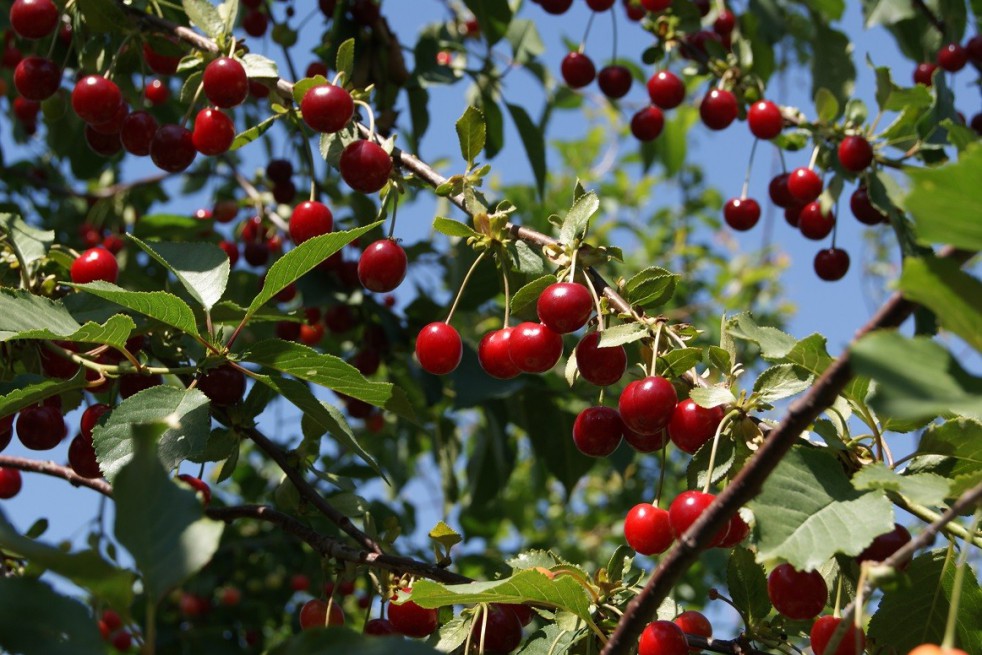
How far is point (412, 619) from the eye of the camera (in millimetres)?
1405

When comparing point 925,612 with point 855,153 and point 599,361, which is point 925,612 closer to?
point 599,361

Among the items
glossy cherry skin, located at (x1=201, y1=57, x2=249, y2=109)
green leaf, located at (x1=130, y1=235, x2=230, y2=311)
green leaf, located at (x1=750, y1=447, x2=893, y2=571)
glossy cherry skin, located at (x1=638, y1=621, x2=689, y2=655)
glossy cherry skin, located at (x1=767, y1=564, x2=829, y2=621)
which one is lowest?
glossy cherry skin, located at (x1=638, y1=621, x2=689, y2=655)

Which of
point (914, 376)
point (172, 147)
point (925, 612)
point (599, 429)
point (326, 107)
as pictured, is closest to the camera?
point (914, 376)

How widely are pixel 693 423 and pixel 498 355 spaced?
35 cm

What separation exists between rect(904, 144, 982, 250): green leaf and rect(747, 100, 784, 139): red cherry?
1535 millimetres

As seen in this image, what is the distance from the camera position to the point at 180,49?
1.93 meters

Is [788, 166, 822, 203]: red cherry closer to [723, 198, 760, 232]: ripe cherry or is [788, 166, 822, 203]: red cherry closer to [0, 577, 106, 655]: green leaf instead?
[723, 198, 760, 232]: ripe cherry

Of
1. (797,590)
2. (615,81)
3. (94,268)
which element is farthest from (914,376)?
(615,81)

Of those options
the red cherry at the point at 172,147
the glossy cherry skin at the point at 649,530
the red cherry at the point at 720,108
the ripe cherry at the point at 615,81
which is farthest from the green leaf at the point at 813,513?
the ripe cherry at the point at 615,81

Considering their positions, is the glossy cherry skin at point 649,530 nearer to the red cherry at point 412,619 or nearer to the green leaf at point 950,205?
the red cherry at point 412,619

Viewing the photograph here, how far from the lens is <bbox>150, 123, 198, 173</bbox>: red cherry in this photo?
181 cm

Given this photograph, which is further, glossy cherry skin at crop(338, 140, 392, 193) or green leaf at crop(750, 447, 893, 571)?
glossy cherry skin at crop(338, 140, 392, 193)

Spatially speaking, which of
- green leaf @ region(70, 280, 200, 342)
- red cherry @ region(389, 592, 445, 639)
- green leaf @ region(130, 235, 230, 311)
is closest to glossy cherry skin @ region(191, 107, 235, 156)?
green leaf @ region(130, 235, 230, 311)

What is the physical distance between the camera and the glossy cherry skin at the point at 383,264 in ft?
5.25
